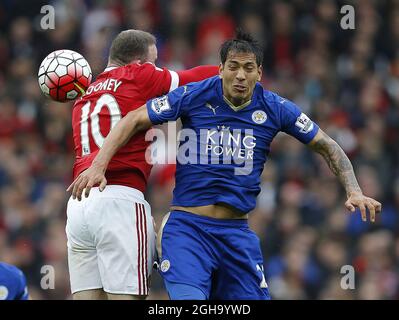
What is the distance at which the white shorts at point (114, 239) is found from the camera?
744 centimetres

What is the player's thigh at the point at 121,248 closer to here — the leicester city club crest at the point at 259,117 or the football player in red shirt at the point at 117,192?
the football player in red shirt at the point at 117,192

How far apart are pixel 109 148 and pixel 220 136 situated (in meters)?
0.77

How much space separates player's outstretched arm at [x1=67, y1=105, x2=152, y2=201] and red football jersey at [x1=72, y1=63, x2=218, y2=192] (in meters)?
0.24

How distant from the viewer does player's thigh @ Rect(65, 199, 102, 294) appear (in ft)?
25.0

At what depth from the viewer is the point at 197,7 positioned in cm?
1494

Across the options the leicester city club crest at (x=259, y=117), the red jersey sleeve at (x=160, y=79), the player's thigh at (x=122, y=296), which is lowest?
the player's thigh at (x=122, y=296)

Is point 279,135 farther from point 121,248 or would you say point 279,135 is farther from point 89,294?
point 121,248

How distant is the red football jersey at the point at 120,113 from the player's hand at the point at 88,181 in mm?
396

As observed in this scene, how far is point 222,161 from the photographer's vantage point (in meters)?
7.50

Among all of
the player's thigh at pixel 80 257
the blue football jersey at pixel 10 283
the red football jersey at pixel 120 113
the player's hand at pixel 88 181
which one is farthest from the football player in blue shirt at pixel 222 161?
the blue football jersey at pixel 10 283

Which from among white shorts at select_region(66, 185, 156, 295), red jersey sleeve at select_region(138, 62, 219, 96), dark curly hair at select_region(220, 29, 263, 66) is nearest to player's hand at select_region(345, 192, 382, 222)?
dark curly hair at select_region(220, 29, 263, 66)

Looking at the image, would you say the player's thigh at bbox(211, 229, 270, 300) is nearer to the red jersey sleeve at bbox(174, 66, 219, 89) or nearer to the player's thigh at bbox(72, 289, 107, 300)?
the player's thigh at bbox(72, 289, 107, 300)

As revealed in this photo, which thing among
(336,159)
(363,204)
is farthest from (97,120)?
(363,204)
